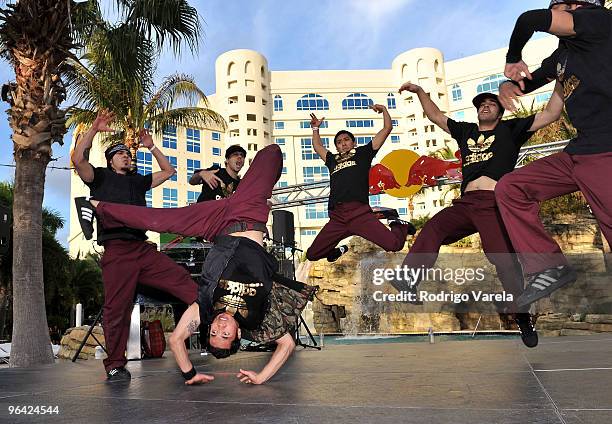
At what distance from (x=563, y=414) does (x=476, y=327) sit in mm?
20017

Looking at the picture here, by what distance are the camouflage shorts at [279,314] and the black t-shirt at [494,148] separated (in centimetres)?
186

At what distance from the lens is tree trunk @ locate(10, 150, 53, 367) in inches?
307

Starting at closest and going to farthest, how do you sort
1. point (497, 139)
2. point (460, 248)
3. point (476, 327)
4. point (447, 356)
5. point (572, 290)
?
point (497, 139), point (447, 356), point (572, 290), point (476, 327), point (460, 248)

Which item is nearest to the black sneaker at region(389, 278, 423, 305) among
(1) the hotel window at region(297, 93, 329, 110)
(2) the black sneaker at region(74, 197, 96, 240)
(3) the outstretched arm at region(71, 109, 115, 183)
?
(2) the black sneaker at region(74, 197, 96, 240)

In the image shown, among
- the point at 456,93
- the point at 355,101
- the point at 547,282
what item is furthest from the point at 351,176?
the point at 456,93

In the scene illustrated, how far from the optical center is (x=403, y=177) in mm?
15289

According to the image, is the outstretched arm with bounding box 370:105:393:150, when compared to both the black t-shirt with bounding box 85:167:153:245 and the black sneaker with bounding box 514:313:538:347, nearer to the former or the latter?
the black sneaker with bounding box 514:313:538:347

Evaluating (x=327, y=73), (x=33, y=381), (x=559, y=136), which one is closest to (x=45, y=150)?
(x=33, y=381)

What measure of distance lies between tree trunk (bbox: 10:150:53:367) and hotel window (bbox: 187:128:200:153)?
42361 mm

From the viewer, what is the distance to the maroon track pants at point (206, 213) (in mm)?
3459

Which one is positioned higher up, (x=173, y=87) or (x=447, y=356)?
(x=173, y=87)

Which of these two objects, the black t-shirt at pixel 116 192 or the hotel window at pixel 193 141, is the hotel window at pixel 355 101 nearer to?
the hotel window at pixel 193 141

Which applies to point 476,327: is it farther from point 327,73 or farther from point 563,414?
point 327,73

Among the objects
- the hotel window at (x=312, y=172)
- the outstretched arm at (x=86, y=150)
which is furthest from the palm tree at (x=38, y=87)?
the hotel window at (x=312, y=172)
